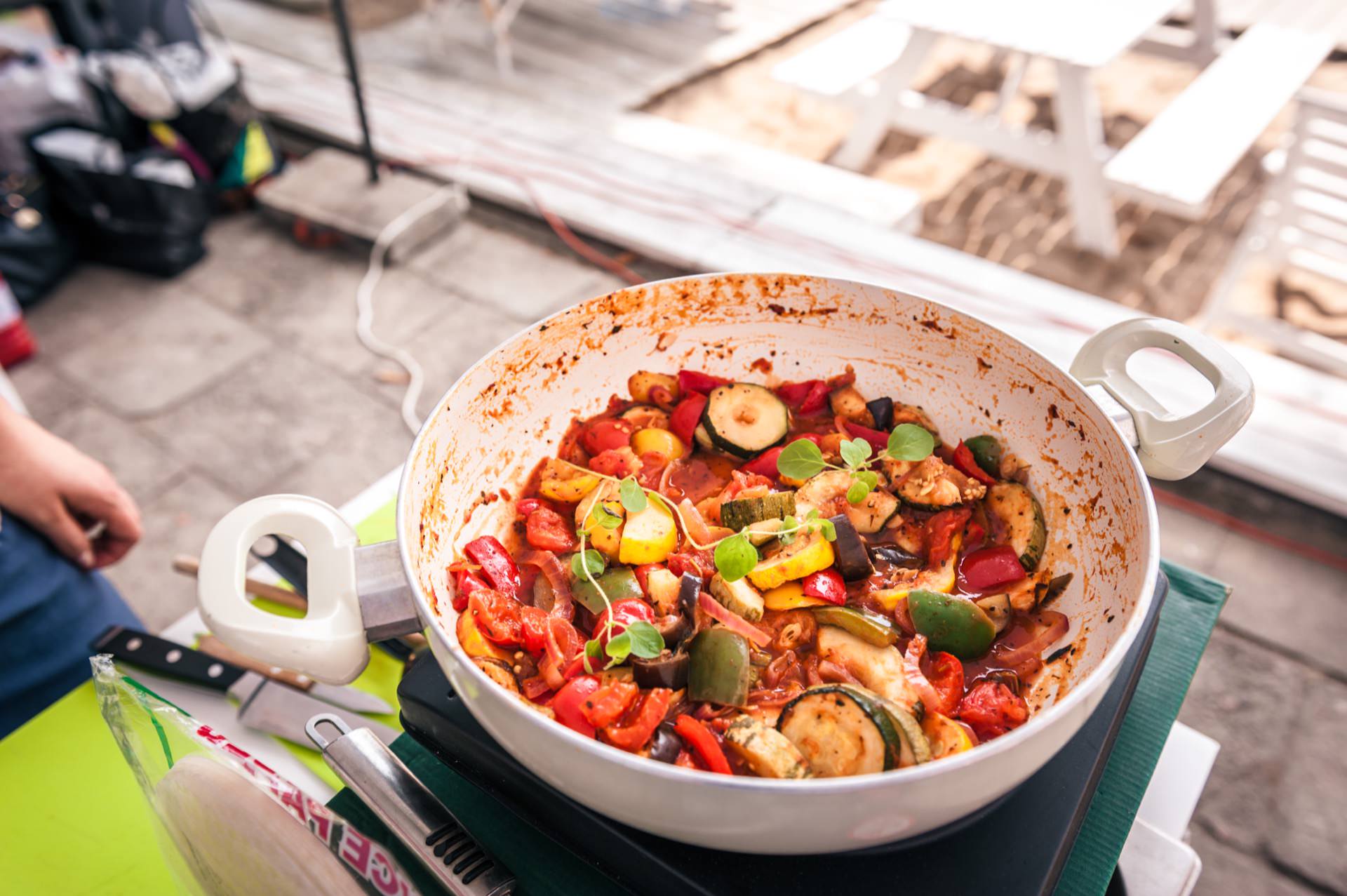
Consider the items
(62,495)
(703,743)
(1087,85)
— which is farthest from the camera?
(1087,85)

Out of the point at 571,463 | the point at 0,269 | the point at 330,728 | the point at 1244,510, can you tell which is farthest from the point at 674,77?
the point at 330,728

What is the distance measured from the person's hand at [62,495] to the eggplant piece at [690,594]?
1085 millimetres

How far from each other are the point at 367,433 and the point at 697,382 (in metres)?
1.91

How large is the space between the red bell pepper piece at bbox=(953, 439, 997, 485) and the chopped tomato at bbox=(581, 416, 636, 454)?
410 mm

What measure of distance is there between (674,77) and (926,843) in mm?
4445

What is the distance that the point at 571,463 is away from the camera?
114 centimetres

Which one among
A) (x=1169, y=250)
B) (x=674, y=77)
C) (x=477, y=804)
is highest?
(x=477, y=804)

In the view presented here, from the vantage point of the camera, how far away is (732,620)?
90 centimetres

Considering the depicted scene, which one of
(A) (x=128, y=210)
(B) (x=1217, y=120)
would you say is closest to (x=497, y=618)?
(A) (x=128, y=210)

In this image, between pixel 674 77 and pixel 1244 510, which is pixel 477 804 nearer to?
pixel 1244 510

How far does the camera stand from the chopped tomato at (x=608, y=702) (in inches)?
31.2

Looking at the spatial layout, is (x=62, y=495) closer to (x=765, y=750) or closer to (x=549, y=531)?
(x=549, y=531)

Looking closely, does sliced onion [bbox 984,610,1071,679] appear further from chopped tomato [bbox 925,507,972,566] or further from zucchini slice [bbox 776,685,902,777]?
zucchini slice [bbox 776,685,902,777]

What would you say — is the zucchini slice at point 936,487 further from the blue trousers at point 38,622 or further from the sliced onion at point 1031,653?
the blue trousers at point 38,622
